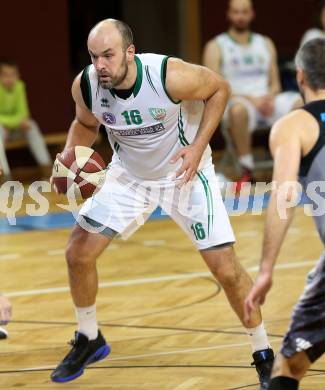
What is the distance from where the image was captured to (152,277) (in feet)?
25.0

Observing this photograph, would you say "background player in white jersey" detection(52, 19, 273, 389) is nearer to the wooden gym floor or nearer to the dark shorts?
the wooden gym floor

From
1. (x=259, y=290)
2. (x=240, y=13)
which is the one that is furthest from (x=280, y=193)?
(x=240, y=13)

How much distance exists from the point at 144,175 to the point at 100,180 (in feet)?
0.75

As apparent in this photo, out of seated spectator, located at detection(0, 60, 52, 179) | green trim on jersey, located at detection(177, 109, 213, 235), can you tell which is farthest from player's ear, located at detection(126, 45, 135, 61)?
seated spectator, located at detection(0, 60, 52, 179)

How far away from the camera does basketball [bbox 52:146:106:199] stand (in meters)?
5.24

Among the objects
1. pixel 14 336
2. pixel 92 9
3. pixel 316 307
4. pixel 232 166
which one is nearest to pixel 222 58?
pixel 232 166

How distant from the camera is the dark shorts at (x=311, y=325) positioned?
13.4 feet

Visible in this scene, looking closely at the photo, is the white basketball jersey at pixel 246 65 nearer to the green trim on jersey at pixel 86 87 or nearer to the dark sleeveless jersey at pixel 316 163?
the green trim on jersey at pixel 86 87

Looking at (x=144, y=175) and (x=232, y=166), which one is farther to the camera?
(x=232, y=166)

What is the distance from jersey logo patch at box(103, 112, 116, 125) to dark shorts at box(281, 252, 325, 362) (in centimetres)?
152

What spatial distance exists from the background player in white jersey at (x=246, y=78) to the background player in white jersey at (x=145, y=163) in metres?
5.42

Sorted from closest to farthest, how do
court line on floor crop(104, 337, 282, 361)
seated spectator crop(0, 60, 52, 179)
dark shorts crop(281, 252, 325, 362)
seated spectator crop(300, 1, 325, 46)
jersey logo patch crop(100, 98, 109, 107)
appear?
1. dark shorts crop(281, 252, 325, 362)
2. jersey logo patch crop(100, 98, 109, 107)
3. court line on floor crop(104, 337, 282, 361)
4. seated spectator crop(300, 1, 325, 46)
5. seated spectator crop(0, 60, 52, 179)

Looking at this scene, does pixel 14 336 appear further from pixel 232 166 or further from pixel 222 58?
pixel 232 166

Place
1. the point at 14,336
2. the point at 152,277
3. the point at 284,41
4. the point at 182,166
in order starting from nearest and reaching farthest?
1. the point at 182,166
2. the point at 14,336
3. the point at 152,277
4. the point at 284,41
